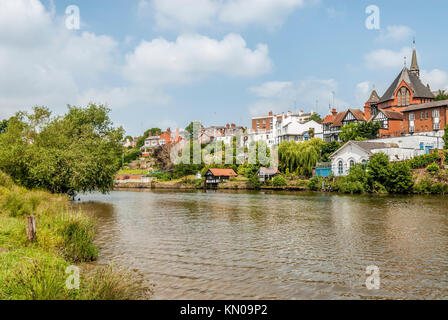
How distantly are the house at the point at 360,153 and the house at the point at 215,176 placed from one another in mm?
23522

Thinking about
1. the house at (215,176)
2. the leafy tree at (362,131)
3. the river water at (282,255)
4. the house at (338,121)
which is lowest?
the river water at (282,255)

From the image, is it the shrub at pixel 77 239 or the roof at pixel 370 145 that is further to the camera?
the roof at pixel 370 145

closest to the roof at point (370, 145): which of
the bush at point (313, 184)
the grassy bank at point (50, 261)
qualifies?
the bush at point (313, 184)

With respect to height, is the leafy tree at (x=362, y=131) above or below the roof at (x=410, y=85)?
below

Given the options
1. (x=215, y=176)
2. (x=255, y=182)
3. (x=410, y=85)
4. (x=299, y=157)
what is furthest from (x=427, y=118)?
(x=215, y=176)

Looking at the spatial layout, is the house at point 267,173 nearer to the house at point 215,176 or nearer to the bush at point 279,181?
the bush at point 279,181

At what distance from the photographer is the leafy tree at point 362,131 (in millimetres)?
74162

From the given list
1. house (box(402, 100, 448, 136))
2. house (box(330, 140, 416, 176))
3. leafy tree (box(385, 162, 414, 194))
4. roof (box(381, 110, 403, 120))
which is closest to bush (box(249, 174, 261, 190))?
house (box(330, 140, 416, 176))

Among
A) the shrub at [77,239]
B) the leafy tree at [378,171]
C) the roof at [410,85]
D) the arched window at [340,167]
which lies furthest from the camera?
the roof at [410,85]

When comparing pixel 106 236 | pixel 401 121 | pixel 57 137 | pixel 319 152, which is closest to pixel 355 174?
pixel 319 152

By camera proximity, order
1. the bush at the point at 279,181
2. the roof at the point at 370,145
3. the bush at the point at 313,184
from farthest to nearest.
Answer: the bush at the point at 279,181 → the roof at the point at 370,145 → the bush at the point at 313,184

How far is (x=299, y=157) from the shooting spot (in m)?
71.1

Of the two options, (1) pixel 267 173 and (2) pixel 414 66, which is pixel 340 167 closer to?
(1) pixel 267 173

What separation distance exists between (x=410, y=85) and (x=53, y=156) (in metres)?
75.2
